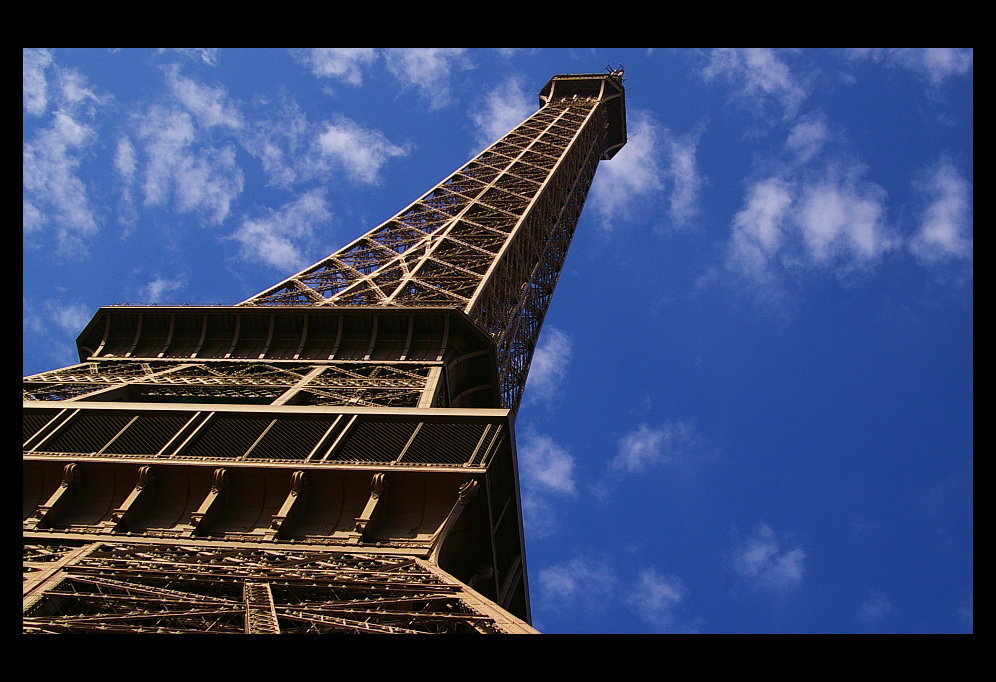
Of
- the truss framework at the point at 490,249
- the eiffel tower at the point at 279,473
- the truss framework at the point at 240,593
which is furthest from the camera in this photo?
the truss framework at the point at 490,249

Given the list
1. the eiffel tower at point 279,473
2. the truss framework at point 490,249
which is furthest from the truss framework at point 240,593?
the truss framework at point 490,249

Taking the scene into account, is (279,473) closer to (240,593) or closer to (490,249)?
(240,593)

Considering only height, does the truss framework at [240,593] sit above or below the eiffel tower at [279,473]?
below

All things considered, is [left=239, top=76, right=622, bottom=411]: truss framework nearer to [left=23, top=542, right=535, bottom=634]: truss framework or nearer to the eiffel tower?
the eiffel tower

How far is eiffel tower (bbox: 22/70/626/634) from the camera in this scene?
14.8 metres

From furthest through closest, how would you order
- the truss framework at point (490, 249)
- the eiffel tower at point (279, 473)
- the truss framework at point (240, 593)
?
the truss framework at point (490, 249)
the eiffel tower at point (279, 473)
the truss framework at point (240, 593)

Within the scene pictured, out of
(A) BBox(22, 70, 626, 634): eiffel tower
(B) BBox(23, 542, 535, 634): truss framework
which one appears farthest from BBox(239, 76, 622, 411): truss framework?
(B) BBox(23, 542, 535, 634): truss framework

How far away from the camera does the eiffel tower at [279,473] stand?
48.6ft

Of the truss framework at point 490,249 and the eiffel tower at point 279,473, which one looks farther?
the truss framework at point 490,249

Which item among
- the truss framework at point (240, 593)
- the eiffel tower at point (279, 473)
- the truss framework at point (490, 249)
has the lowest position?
the truss framework at point (240, 593)

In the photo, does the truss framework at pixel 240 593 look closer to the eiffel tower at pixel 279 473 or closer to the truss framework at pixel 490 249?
the eiffel tower at pixel 279 473
